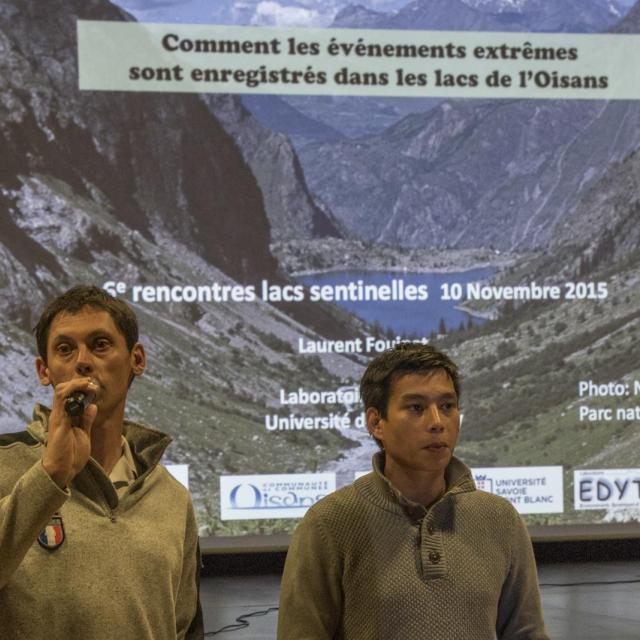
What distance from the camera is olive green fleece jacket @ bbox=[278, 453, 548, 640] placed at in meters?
1.65

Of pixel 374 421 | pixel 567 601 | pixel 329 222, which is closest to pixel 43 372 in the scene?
pixel 374 421

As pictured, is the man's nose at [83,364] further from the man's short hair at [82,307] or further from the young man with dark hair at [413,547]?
the young man with dark hair at [413,547]

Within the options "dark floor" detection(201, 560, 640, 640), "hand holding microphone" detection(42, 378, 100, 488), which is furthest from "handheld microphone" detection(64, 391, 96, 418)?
"dark floor" detection(201, 560, 640, 640)

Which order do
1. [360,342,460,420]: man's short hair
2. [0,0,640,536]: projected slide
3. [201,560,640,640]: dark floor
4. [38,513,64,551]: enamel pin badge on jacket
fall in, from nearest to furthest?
[38,513,64,551]: enamel pin badge on jacket → [360,342,460,420]: man's short hair → [201,560,640,640]: dark floor → [0,0,640,536]: projected slide

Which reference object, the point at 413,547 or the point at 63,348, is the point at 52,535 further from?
the point at 413,547

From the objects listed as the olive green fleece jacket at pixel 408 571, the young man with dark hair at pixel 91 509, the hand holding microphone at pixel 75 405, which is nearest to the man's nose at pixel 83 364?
the young man with dark hair at pixel 91 509

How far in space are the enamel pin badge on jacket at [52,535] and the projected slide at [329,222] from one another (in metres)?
4.03

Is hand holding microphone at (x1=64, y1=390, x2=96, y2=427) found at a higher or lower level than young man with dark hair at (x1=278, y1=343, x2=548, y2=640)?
higher

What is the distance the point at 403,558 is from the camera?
1672mm

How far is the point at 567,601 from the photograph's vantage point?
482 centimetres

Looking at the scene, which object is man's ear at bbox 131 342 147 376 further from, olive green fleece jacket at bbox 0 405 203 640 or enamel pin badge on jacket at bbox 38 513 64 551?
enamel pin badge on jacket at bbox 38 513 64 551

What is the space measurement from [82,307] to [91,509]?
0.28 metres

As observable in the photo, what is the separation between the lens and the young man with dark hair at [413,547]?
165cm

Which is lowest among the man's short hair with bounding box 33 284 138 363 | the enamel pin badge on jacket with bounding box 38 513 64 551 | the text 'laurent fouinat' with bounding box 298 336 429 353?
the enamel pin badge on jacket with bounding box 38 513 64 551
